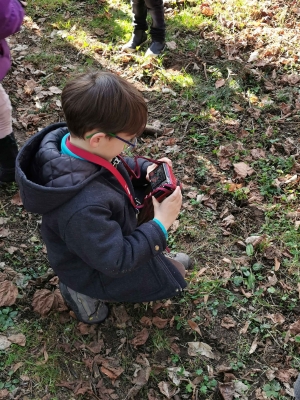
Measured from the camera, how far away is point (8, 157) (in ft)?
11.1

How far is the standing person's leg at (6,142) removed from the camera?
3.09 metres

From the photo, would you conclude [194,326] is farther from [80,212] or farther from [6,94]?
[6,94]

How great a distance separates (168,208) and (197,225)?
1146 millimetres

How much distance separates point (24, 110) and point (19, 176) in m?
2.58

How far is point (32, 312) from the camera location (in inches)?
110

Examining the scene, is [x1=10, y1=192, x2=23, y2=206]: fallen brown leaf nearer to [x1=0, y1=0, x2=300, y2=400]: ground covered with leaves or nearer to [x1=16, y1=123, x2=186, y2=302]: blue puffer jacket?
[x1=0, y1=0, x2=300, y2=400]: ground covered with leaves

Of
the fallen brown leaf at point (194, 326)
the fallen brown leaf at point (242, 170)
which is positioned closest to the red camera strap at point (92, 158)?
the fallen brown leaf at point (194, 326)

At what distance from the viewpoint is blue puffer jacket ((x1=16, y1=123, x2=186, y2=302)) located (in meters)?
1.99

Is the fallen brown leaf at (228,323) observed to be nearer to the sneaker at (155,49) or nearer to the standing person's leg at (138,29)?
the sneaker at (155,49)

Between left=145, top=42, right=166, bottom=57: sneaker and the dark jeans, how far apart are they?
0.05m

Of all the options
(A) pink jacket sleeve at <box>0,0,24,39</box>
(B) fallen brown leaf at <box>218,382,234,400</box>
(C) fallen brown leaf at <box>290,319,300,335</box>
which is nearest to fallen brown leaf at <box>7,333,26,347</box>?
(B) fallen brown leaf at <box>218,382,234,400</box>

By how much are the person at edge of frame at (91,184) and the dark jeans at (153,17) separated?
291 centimetres

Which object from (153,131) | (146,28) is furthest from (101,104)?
(146,28)

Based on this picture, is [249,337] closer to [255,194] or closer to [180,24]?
[255,194]
